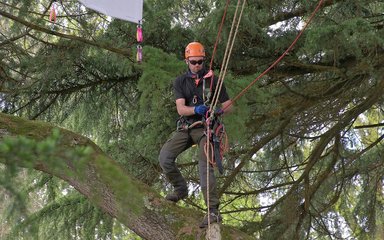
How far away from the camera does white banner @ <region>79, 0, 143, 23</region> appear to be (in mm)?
4578

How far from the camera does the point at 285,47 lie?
5824 mm

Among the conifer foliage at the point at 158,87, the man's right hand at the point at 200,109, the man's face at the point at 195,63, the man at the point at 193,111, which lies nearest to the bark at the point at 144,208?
the conifer foliage at the point at 158,87

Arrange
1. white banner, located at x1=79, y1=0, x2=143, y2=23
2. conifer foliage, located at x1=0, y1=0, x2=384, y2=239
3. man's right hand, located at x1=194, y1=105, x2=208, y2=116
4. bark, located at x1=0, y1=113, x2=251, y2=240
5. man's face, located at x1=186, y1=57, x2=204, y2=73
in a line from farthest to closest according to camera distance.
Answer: conifer foliage, located at x1=0, y1=0, x2=384, y2=239 → white banner, located at x1=79, y1=0, x2=143, y2=23 → man's face, located at x1=186, y1=57, x2=204, y2=73 → man's right hand, located at x1=194, y1=105, x2=208, y2=116 → bark, located at x1=0, y1=113, x2=251, y2=240

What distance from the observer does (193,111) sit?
13.7 feet

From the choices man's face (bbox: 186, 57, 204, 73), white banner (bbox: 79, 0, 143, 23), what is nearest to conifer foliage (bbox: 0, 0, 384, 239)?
white banner (bbox: 79, 0, 143, 23)

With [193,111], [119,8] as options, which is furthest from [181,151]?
[119,8]

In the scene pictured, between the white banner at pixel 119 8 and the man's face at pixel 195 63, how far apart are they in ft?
2.11

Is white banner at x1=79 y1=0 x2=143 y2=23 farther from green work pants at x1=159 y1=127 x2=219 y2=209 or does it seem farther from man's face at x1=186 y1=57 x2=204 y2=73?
green work pants at x1=159 y1=127 x2=219 y2=209

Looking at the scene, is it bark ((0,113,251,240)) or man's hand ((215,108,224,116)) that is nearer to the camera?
bark ((0,113,251,240))

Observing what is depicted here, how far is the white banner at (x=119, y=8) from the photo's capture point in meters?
4.58

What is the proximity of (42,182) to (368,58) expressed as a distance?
3620 mm

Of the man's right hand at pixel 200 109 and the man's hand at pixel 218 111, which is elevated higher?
Answer: the man's hand at pixel 218 111

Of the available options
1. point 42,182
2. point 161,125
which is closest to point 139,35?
point 161,125

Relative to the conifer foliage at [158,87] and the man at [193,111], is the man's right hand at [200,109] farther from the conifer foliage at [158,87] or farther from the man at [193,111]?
the conifer foliage at [158,87]
